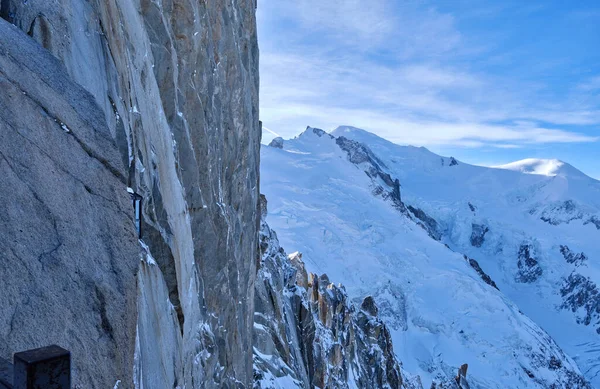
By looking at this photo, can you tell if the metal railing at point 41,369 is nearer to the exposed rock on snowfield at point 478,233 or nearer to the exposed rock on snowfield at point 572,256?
the exposed rock on snowfield at point 478,233

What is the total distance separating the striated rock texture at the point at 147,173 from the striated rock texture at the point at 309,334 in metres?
4.61

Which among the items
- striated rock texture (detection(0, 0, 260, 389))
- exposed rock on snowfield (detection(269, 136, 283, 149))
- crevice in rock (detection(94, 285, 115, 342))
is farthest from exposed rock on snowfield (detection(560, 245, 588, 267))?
crevice in rock (detection(94, 285, 115, 342))

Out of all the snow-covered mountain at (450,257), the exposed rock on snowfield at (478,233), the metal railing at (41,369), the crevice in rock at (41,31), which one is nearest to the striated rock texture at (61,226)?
the crevice in rock at (41,31)

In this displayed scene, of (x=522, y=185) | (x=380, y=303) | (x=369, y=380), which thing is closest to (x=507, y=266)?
(x=522, y=185)

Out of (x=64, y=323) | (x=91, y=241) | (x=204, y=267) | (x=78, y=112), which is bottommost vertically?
(x=204, y=267)

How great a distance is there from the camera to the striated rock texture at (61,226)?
142 inches

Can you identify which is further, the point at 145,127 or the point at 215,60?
the point at 215,60

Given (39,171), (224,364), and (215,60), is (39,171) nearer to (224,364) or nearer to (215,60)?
(215,60)

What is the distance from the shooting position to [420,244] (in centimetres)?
8506

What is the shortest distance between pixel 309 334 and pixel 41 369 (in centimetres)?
2877

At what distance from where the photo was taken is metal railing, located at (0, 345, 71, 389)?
2.36 m

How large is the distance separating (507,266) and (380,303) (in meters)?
81.9

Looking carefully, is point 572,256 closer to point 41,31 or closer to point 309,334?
point 309,334

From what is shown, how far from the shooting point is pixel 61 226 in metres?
4.04
